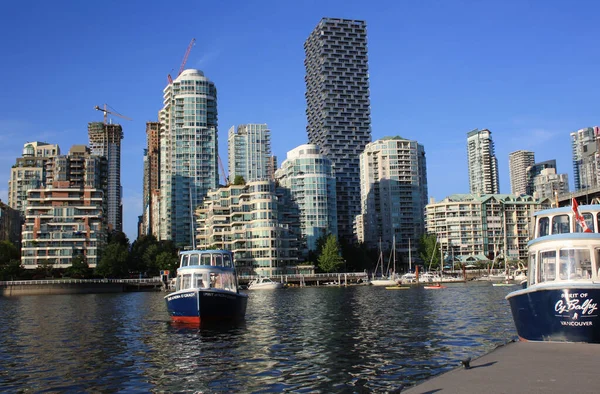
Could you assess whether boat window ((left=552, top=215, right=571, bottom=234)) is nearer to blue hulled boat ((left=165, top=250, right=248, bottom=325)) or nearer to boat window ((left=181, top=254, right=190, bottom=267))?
blue hulled boat ((left=165, top=250, right=248, bottom=325))

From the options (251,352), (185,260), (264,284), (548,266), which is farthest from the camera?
(264,284)

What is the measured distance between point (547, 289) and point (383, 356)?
1013cm

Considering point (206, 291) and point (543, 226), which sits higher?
point (543, 226)

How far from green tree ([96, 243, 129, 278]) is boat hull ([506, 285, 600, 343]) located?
16296 centimetres

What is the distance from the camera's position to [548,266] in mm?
32031

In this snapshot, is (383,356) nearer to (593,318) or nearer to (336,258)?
(593,318)

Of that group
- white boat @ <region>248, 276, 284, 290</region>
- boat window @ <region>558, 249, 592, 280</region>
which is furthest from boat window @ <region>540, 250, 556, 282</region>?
white boat @ <region>248, 276, 284, 290</region>

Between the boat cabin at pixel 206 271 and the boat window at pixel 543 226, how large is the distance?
3241 cm

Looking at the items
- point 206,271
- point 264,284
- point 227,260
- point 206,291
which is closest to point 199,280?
point 206,271

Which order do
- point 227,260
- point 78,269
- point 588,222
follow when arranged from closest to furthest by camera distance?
point 588,222 → point 227,260 → point 78,269

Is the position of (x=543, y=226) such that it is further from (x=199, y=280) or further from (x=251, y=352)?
(x=199, y=280)

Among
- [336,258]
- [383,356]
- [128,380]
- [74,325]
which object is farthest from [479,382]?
[336,258]

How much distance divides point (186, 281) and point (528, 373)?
42.7 meters

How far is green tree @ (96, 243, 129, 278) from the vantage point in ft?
586
